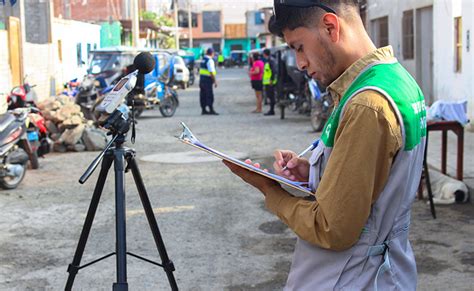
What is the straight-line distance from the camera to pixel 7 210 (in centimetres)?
837

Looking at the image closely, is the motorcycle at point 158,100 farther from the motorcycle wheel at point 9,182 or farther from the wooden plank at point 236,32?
the wooden plank at point 236,32

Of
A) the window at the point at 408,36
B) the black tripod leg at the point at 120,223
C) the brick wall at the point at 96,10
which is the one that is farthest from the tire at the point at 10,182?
the brick wall at the point at 96,10

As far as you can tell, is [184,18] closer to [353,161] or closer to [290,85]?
[290,85]

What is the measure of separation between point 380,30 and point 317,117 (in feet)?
31.0

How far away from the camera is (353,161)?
1.96 m

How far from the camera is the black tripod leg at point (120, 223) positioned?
390 cm

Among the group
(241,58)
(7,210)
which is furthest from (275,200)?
(241,58)

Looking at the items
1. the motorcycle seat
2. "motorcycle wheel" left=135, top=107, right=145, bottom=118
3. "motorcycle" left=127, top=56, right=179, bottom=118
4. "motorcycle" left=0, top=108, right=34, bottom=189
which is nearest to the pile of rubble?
"motorcycle" left=0, top=108, right=34, bottom=189

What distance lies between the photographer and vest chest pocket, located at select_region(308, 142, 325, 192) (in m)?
2.18

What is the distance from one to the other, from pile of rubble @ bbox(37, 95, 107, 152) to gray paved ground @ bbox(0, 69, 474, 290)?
58.1 inches

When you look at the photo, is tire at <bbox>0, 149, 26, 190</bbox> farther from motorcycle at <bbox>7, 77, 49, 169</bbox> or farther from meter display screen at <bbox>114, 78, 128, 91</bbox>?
meter display screen at <bbox>114, 78, 128, 91</bbox>

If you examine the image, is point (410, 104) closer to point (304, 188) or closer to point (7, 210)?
point (304, 188)

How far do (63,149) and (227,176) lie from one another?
4.13 meters

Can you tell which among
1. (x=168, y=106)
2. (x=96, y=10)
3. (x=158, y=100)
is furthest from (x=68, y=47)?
(x=96, y=10)
